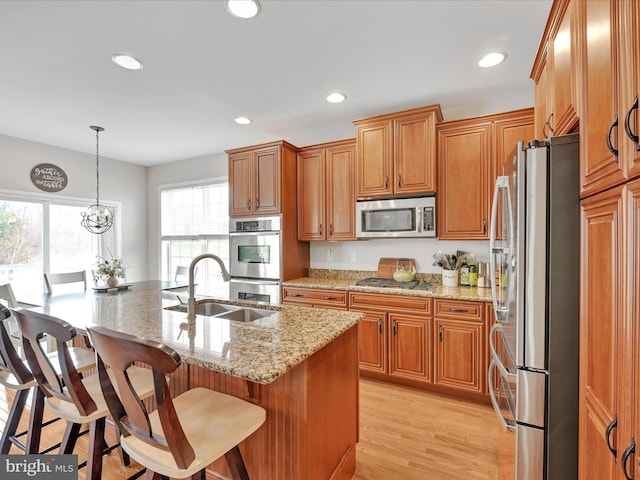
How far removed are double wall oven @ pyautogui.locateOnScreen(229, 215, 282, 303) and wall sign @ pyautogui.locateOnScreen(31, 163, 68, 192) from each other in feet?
8.56

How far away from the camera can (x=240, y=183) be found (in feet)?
12.6

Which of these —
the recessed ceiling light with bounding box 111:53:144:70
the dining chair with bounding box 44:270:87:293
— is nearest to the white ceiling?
the recessed ceiling light with bounding box 111:53:144:70

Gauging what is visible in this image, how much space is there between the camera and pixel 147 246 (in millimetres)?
5477

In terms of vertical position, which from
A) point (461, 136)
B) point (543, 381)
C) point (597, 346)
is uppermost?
point (461, 136)

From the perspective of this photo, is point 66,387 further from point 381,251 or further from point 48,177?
point 48,177

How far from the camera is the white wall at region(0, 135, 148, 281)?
390 centimetres

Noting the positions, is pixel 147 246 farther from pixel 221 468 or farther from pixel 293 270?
pixel 221 468

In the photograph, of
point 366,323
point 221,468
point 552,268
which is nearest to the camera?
point 552,268

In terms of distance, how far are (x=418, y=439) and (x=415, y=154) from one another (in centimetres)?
236

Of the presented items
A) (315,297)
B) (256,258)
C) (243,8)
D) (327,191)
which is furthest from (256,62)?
(315,297)

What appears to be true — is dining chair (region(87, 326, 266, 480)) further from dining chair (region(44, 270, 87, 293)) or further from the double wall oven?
dining chair (region(44, 270, 87, 293))

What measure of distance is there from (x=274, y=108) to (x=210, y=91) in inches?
24.9

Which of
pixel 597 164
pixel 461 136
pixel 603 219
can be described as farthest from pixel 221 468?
pixel 461 136

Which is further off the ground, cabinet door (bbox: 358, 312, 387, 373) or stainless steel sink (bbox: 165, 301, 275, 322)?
stainless steel sink (bbox: 165, 301, 275, 322)
